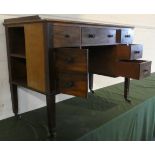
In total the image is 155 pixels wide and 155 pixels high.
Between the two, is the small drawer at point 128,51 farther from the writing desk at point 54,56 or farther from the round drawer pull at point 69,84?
the round drawer pull at point 69,84

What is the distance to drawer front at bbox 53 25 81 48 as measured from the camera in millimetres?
1007

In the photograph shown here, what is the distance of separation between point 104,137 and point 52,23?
66 cm

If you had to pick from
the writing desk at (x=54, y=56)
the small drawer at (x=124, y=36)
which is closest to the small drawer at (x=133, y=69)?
the writing desk at (x=54, y=56)

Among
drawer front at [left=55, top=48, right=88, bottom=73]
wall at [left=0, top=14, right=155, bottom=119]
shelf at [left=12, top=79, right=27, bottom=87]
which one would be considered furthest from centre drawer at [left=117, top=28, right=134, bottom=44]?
shelf at [left=12, top=79, right=27, bottom=87]

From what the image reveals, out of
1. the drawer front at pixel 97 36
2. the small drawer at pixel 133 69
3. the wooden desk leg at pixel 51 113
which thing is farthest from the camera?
the small drawer at pixel 133 69

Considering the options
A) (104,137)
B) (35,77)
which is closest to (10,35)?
(35,77)

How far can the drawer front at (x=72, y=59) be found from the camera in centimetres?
94

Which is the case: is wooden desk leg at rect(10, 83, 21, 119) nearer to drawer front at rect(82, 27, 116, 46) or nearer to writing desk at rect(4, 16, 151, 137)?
writing desk at rect(4, 16, 151, 137)

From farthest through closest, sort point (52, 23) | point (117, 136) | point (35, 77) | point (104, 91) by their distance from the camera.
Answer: point (104, 91) → point (117, 136) → point (35, 77) → point (52, 23)

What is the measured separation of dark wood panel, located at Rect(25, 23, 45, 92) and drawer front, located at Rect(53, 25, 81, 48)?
69mm

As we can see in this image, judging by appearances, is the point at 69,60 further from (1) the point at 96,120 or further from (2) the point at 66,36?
(1) the point at 96,120

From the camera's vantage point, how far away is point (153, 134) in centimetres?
182

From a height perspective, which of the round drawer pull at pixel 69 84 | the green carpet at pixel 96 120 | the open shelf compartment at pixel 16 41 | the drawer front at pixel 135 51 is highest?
the open shelf compartment at pixel 16 41

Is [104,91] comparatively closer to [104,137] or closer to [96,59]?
[96,59]
